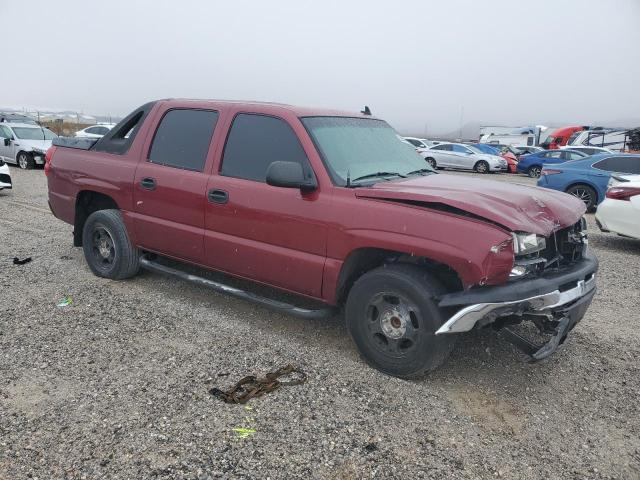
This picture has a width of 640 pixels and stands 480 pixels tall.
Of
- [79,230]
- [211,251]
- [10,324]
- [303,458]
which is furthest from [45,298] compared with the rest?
[303,458]

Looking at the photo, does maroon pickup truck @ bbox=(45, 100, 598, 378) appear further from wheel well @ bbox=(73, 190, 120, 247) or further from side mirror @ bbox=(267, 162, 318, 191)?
wheel well @ bbox=(73, 190, 120, 247)

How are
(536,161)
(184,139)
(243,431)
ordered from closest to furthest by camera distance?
(243,431) < (184,139) < (536,161)

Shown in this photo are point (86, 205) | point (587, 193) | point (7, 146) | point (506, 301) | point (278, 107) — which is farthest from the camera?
point (7, 146)

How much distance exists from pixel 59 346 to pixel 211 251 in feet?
4.35

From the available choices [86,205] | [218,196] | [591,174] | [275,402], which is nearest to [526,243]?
[275,402]

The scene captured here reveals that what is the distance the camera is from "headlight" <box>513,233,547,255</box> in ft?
9.96

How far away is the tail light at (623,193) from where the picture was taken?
296 inches

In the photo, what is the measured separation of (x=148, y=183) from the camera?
15.2 feet

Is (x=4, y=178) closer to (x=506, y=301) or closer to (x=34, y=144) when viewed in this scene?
(x=34, y=144)

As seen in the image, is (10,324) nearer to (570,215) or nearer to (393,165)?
(393,165)

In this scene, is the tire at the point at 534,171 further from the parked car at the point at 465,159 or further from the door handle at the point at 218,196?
the door handle at the point at 218,196

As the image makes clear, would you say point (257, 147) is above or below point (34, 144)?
above

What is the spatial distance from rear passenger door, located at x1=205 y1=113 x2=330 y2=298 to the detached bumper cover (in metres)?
1.03

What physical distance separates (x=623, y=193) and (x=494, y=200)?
5.49 metres
